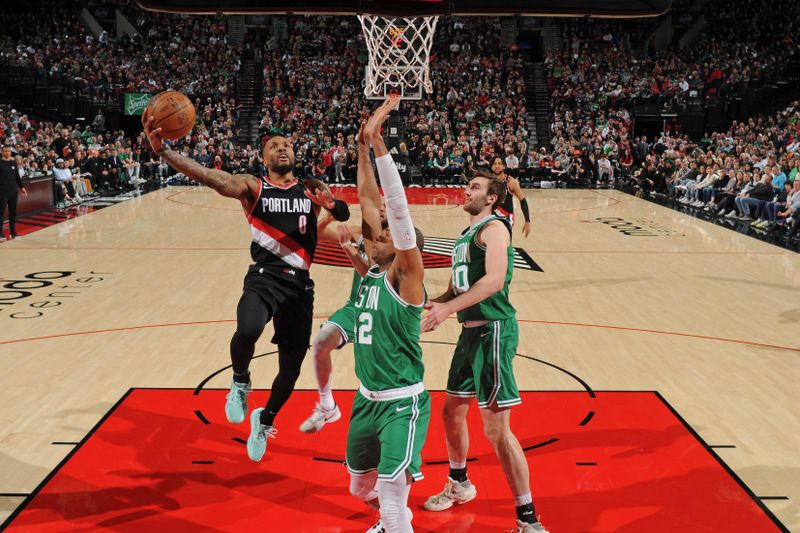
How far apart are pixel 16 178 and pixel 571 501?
11556 mm

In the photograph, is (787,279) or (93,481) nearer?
(93,481)

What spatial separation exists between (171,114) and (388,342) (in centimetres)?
197

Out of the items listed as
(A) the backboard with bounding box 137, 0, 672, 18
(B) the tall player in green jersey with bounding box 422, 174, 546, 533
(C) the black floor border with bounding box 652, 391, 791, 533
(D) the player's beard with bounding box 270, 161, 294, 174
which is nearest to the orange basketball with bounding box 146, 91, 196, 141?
(D) the player's beard with bounding box 270, 161, 294, 174

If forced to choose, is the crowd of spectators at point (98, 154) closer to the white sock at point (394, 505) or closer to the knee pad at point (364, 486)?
the knee pad at point (364, 486)

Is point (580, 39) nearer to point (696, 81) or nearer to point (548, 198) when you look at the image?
point (696, 81)

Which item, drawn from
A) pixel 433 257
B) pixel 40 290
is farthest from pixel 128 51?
pixel 40 290

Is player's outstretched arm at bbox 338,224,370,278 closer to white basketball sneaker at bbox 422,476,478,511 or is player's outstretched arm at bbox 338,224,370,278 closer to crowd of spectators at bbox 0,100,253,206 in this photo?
white basketball sneaker at bbox 422,476,478,511

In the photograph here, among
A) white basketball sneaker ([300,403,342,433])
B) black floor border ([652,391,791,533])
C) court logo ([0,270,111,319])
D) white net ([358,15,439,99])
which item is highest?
white net ([358,15,439,99])

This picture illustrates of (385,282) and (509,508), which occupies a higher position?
(385,282)

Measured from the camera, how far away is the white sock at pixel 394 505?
10.9ft

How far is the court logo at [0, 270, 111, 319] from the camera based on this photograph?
872 centimetres

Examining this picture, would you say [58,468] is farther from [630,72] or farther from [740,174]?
[630,72]

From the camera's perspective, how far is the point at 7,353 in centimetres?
711

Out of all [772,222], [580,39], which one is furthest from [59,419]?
[580,39]
